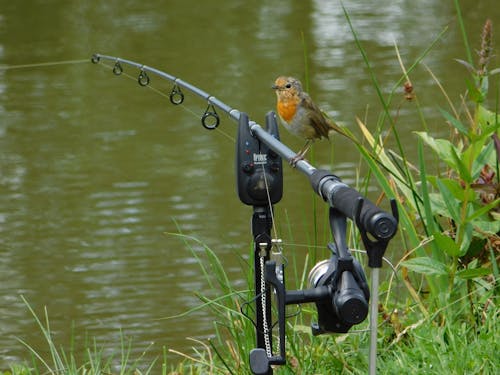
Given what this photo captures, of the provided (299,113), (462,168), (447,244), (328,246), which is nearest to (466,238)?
(447,244)

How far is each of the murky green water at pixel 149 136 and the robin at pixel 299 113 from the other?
38 cm

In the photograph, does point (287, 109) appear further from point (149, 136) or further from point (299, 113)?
point (149, 136)

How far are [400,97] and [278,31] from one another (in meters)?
2.73

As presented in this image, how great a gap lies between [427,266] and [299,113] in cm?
55

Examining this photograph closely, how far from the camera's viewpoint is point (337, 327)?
6.07 ft

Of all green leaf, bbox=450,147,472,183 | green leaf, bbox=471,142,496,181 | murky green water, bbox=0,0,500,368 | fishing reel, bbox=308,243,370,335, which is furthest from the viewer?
murky green water, bbox=0,0,500,368

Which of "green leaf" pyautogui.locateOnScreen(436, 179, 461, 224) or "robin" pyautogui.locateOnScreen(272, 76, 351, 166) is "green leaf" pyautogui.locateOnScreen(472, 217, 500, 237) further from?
"robin" pyautogui.locateOnScreen(272, 76, 351, 166)

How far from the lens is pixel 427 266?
2979 millimetres

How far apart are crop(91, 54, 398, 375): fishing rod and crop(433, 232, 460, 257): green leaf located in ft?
2.27

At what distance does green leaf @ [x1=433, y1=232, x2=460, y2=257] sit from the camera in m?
2.96

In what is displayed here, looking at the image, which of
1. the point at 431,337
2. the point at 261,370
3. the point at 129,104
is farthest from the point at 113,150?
the point at 261,370

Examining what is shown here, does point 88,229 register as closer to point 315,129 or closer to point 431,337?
point 315,129

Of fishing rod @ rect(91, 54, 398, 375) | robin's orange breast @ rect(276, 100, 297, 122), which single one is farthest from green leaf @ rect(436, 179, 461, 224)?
fishing rod @ rect(91, 54, 398, 375)

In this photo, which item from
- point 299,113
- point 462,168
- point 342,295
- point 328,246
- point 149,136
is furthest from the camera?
point 149,136
